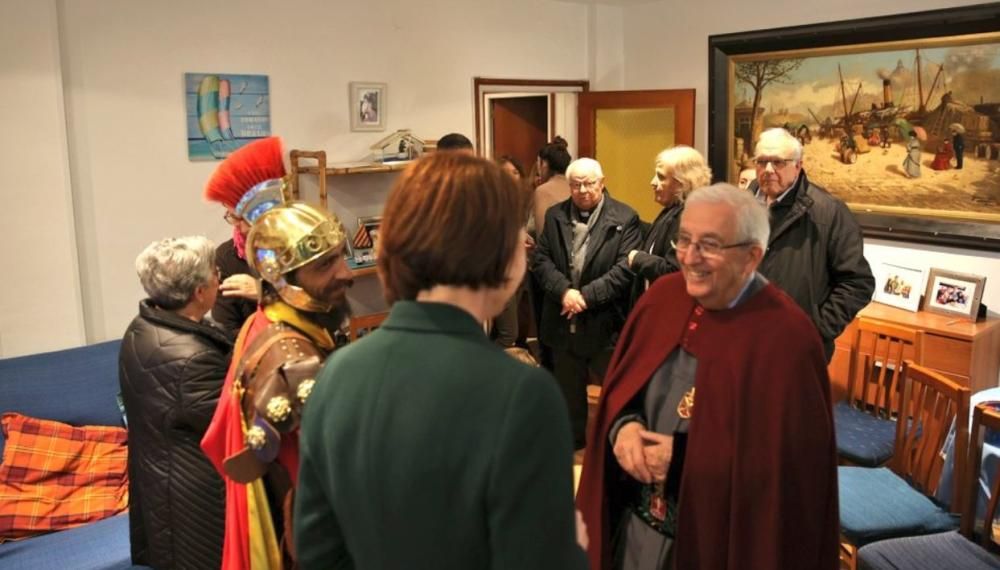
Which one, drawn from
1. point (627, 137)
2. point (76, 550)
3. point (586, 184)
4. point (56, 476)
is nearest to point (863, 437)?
point (586, 184)

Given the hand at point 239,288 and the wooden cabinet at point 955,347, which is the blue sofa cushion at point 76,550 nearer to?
the hand at point 239,288

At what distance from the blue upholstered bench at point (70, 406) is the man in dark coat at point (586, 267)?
1.91m

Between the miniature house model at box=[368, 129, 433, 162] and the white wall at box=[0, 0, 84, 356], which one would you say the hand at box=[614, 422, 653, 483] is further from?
the miniature house model at box=[368, 129, 433, 162]

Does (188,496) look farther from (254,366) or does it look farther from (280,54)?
(280,54)

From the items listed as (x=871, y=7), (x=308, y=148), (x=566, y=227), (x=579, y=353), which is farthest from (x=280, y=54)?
(x=871, y=7)

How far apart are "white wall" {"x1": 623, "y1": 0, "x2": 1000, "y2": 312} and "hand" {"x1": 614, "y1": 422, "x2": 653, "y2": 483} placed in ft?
10.4

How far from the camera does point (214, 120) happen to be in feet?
13.1

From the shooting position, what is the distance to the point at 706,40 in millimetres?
5348

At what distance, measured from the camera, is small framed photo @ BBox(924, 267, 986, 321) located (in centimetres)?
399

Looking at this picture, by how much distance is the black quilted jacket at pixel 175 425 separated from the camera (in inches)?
72.1

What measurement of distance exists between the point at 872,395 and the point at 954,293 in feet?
2.18

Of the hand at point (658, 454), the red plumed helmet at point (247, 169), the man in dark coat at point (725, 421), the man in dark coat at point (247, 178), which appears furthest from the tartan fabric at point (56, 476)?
the hand at point (658, 454)

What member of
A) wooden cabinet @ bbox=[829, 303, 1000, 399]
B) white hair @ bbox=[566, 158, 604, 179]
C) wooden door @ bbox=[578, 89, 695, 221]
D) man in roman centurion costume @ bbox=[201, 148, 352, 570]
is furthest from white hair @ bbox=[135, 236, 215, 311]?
wooden door @ bbox=[578, 89, 695, 221]

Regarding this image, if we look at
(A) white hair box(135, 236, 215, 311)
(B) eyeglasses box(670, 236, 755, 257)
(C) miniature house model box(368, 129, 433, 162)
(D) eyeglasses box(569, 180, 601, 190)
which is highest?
(C) miniature house model box(368, 129, 433, 162)
